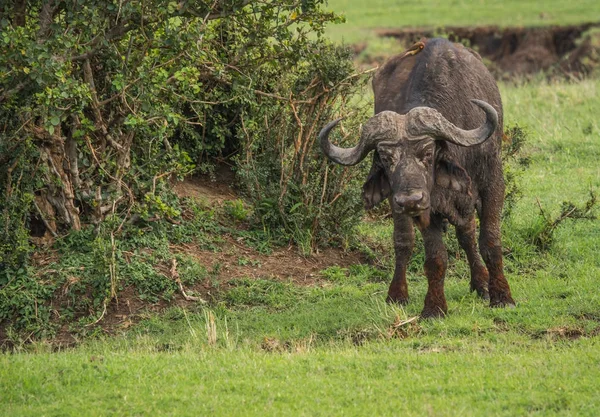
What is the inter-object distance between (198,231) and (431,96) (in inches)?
121

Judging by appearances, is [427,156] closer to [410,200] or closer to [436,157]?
[436,157]

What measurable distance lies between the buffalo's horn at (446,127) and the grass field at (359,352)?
151cm

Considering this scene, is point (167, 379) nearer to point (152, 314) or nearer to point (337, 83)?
point (152, 314)

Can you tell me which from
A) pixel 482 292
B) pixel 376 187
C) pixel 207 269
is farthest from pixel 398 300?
pixel 207 269

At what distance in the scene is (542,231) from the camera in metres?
11.0

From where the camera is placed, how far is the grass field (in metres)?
6.85

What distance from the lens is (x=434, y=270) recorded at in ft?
30.2

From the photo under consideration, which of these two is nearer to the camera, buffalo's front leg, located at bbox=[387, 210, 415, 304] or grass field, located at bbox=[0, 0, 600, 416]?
grass field, located at bbox=[0, 0, 600, 416]

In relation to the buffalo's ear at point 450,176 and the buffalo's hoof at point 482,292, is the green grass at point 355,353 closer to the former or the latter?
the buffalo's hoof at point 482,292

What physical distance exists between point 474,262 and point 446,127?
1.73m

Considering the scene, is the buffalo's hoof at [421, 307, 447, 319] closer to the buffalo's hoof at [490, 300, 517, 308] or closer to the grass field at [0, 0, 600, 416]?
the grass field at [0, 0, 600, 416]

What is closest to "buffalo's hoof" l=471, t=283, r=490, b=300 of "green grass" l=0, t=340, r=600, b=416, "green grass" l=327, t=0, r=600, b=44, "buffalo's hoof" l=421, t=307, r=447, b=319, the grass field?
the grass field

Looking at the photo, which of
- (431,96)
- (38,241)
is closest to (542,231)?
(431,96)

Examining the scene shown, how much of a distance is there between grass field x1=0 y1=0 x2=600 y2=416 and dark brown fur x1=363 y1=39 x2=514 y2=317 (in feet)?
0.93
